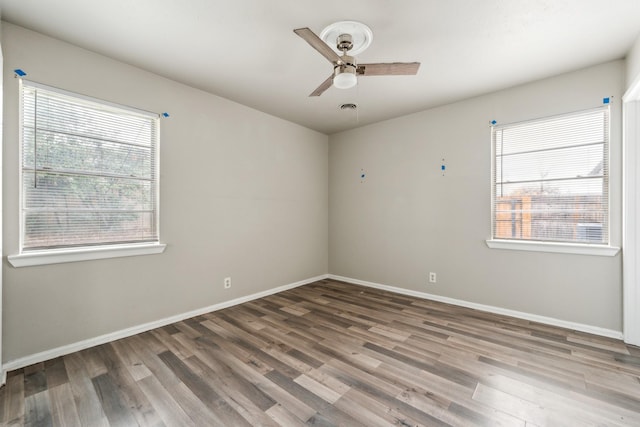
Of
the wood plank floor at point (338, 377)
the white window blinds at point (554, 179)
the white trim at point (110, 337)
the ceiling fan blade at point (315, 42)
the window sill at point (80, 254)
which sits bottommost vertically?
the wood plank floor at point (338, 377)

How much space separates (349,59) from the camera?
198 centimetres

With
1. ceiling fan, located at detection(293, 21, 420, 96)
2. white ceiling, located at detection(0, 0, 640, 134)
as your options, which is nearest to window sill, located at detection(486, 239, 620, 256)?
white ceiling, located at detection(0, 0, 640, 134)

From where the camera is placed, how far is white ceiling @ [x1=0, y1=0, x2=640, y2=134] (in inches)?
80.0

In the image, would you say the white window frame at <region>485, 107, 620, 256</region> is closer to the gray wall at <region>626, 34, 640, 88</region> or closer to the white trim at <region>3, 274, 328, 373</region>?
the gray wall at <region>626, 34, 640, 88</region>

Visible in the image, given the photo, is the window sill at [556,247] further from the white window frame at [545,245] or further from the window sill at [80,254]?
the window sill at [80,254]

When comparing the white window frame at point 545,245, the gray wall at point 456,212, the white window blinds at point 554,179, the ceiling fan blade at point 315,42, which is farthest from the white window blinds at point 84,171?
the white window blinds at point 554,179

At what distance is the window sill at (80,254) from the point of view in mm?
2270

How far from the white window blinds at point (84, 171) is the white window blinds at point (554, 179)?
161 inches

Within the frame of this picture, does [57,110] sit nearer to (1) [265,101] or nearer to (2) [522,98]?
(1) [265,101]

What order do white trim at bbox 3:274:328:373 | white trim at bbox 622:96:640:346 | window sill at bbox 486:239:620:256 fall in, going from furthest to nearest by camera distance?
window sill at bbox 486:239:620:256, white trim at bbox 622:96:640:346, white trim at bbox 3:274:328:373

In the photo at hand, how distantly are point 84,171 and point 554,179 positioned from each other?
479 cm

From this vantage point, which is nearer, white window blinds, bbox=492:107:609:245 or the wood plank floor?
the wood plank floor

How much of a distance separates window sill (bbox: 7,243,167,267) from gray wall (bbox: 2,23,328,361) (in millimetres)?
64

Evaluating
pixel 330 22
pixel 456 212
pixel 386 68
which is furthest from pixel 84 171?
pixel 456 212
